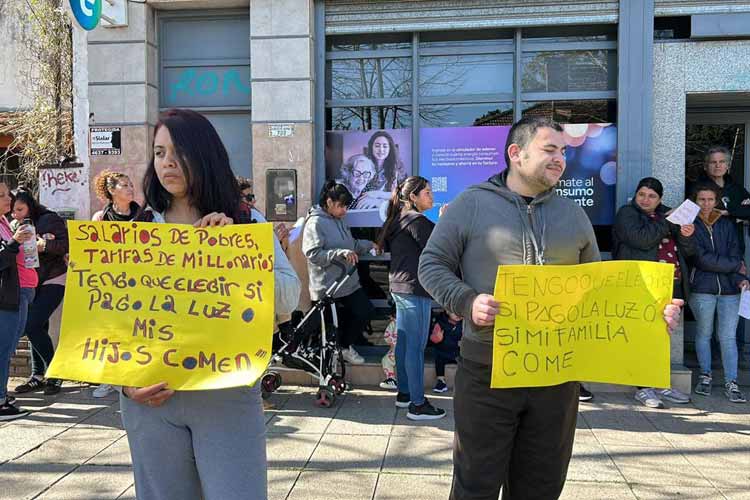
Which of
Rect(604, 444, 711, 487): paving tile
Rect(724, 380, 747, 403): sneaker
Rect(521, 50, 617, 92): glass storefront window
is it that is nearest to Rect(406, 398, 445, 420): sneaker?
Rect(604, 444, 711, 487): paving tile

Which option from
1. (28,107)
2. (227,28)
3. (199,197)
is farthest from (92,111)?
(199,197)

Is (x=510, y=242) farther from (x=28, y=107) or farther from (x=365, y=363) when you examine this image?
(x=28, y=107)

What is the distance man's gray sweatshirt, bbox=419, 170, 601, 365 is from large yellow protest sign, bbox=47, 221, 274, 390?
0.86 meters

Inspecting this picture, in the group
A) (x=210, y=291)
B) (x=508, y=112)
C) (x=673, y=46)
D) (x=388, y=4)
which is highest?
(x=388, y=4)

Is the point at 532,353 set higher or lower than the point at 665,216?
lower

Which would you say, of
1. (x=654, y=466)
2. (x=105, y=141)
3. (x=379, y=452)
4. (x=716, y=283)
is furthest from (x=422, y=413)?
(x=105, y=141)

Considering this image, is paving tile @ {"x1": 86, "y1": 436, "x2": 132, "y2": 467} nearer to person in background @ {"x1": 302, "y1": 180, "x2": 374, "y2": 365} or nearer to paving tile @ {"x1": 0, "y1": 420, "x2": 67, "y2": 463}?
paving tile @ {"x1": 0, "y1": 420, "x2": 67, "y2": 463}

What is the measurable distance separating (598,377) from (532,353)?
34 centimetres

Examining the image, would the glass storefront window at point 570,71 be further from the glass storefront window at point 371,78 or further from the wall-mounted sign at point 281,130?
the wall-mounted sign at point 281,130

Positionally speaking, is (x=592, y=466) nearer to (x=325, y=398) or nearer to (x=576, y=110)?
(x=325, y=398)

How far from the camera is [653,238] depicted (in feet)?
18.3

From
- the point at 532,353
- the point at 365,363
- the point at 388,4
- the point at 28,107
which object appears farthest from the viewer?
the point at 28,107

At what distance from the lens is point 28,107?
9.04m

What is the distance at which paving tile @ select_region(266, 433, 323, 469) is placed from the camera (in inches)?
166
